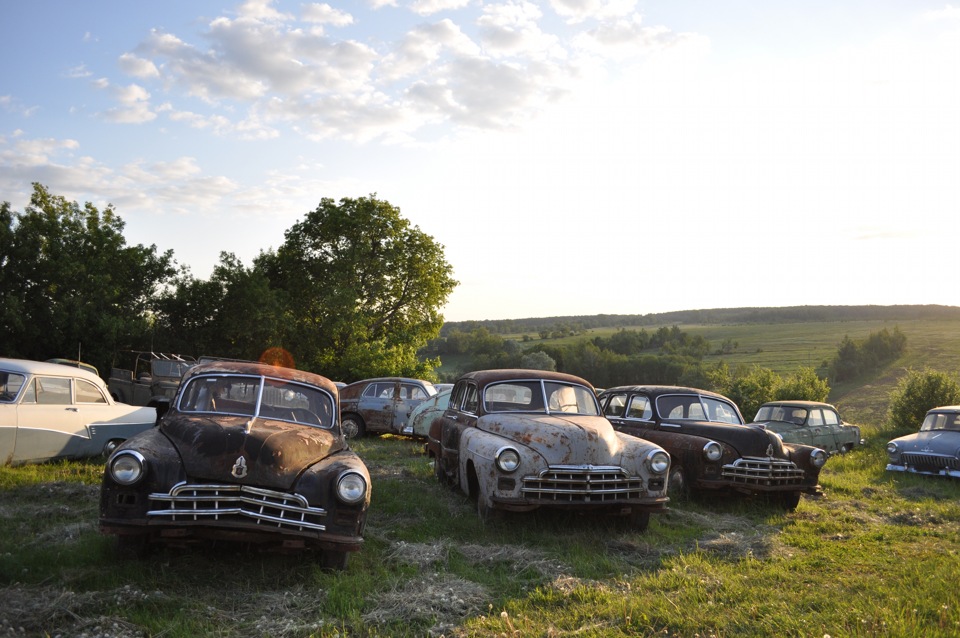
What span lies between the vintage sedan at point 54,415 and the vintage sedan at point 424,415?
607 cm

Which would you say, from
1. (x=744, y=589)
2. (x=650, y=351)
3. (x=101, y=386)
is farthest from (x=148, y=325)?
(x=650, y=351)

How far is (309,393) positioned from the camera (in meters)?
7.55

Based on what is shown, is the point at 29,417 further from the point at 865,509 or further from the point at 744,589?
the point at 865,509

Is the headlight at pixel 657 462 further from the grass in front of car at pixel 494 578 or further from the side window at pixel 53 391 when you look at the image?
the side window at pixel 53 391

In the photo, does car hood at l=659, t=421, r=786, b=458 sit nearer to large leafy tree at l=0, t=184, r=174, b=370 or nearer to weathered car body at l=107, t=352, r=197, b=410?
weathered car body at l=107, t=352, r=197, b=410

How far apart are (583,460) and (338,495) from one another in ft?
9.86

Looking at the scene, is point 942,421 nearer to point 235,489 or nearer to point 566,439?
point 566,439

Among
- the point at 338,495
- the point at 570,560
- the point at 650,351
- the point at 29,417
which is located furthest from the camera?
the point at 650,351

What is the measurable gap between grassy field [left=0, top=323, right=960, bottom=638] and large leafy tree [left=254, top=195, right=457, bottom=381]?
2543 cm

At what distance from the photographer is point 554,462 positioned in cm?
765

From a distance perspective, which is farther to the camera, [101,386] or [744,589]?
[101,386]

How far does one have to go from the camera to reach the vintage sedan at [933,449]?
13.1 metres

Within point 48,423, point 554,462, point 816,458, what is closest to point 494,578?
point 554,462

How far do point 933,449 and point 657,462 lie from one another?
27.9 feet
